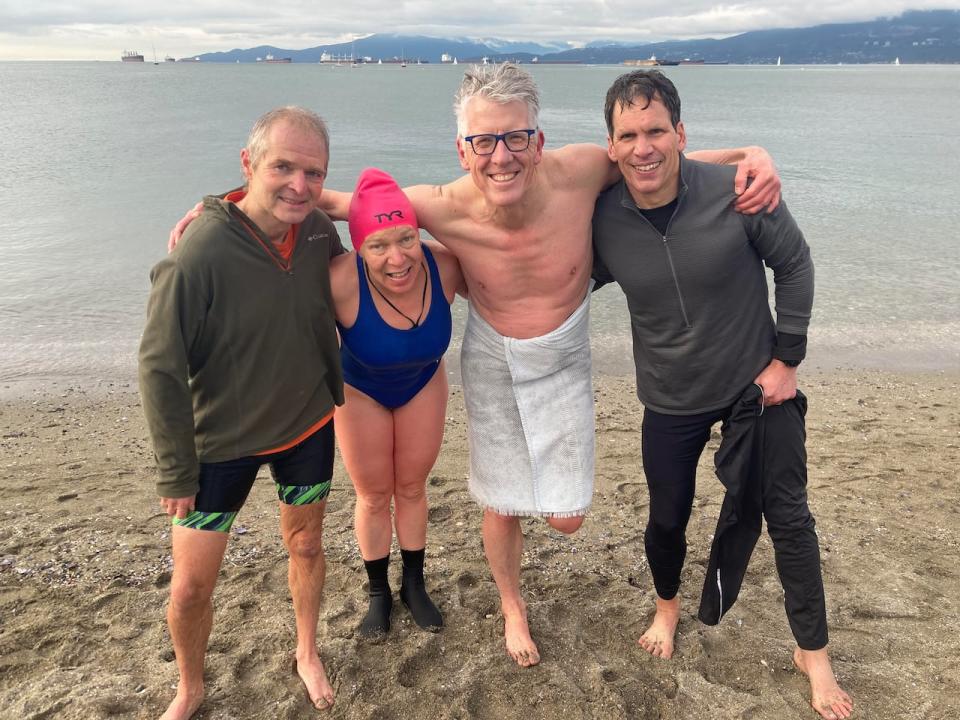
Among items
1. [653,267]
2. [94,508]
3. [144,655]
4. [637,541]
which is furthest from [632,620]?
[94,508]

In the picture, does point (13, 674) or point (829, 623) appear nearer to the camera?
point (13, 674)

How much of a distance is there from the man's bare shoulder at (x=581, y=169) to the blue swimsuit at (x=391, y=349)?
699 mm

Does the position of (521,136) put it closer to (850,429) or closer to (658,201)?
(658,201)

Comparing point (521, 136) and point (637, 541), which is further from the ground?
point (521, 136)

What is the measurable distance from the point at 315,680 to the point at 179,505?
1.22m

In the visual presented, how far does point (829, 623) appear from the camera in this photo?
3.88 m

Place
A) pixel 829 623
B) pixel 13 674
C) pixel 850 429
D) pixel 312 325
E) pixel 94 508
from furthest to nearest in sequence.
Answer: pixel 850 429 < pixel 94 508 < pixel 829 623 < pixel 13 674 < pixel 312 325

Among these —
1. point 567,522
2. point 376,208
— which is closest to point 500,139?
point 376,208

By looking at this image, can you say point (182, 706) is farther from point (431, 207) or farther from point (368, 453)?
point (431, 207)

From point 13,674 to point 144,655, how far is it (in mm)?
580

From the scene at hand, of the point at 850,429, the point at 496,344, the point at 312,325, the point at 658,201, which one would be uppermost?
the point at 658,201

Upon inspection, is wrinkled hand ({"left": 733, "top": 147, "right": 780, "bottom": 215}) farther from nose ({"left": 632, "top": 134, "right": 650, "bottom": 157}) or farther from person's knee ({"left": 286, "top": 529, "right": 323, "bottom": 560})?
person's knee ({"left": 286, "top": 529, "right": 323, "bottom": 560})

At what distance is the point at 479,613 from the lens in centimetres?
400

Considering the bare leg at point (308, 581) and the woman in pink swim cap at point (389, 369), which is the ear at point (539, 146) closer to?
the woman in pink swim cap at point (389, 369)
